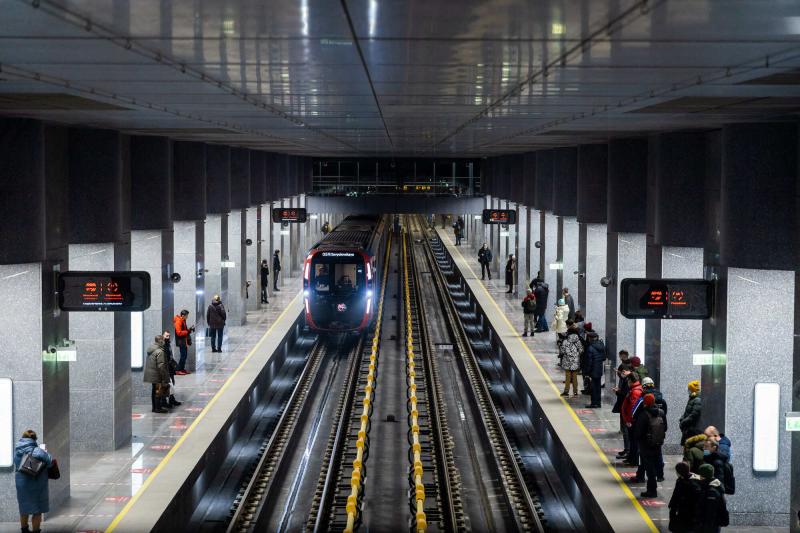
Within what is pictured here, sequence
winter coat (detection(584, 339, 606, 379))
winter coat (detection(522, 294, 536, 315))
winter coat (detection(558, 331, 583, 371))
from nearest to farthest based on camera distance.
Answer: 1. winter coat (detection(584, 339, 606, 379))
2. winter coat (detection(558, 331, 583, 371))
3. winter coat (detection(522, 294, 536, 315))

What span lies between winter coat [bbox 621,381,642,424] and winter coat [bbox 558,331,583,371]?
4158 millimetres

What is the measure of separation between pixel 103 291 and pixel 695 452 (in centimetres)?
697

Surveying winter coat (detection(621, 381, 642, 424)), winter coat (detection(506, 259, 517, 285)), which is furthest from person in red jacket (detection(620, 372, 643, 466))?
winter coat (detection(506, 259, 517, 285))

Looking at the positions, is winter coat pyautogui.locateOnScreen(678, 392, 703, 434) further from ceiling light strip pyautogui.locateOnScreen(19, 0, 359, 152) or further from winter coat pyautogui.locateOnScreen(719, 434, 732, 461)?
ceiling light strip pyautogui.locateOnScreen(19, 0, 359, 152)

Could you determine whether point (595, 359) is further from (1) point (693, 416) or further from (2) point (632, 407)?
(1) point (693, 416)

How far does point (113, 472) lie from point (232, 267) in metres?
15.3

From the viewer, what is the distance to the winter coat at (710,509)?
10.6 m

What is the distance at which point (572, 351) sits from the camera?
18812 millimetres

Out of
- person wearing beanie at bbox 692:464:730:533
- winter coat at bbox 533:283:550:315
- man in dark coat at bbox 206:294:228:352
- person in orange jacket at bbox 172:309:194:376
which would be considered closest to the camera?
person wearing beanie at bbox 692:464:730:533

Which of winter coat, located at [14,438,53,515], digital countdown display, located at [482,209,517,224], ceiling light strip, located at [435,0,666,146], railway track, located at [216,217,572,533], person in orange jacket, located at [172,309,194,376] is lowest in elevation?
railway track, located at [216,217,572,533]

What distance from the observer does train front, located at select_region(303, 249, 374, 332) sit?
2725 centimetres

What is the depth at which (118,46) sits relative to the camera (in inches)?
266

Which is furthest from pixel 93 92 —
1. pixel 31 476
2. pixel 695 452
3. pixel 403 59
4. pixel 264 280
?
pixel 264 280

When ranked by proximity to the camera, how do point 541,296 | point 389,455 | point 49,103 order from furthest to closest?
1. point 541,296
2. point 389,455
3. point 49,103
